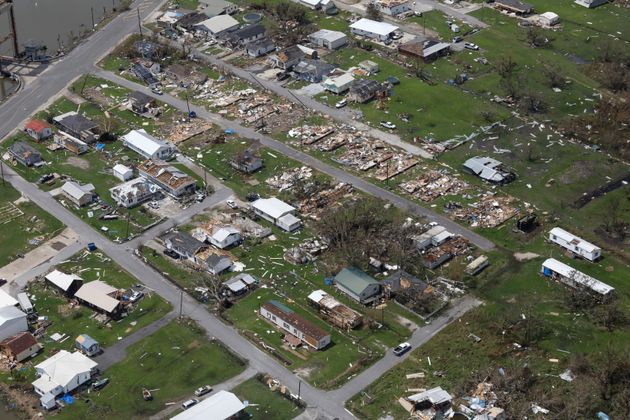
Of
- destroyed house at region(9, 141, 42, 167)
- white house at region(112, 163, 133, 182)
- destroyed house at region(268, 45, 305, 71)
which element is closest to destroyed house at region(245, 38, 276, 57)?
destroyed house at region(268, 45, 305, 71)

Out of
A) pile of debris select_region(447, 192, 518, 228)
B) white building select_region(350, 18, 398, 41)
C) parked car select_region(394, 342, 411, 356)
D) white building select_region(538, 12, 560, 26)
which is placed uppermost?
white building select_region(538, 12, 560, 26)

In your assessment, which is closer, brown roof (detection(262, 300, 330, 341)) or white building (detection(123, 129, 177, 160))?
brown roof (detection(262, 300, 330, 341))

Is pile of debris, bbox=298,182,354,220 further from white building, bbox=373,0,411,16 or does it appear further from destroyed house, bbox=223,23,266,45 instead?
white building, bbox=373,0,411,16

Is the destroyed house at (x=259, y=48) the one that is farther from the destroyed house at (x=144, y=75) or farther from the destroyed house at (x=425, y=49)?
the destroyed house at (x=425, y=49)

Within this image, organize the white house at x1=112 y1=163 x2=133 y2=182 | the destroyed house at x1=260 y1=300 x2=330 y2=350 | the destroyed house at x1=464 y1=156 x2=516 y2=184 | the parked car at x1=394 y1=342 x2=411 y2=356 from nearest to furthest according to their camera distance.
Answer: the parked car at x1=394 y1=342 x2=411 y2=356, the destroyed house at x1=260 y1=300 x2=330 y2=350, the destroyed house at x1=464 y1=156 x2=516 y2=184, the white house at x1=112 y1=163 x2=133 y2=182

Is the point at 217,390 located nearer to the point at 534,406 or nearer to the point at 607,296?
the point at 534,406

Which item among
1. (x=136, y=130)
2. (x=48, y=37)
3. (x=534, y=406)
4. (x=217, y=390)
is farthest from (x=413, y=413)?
(x=48, y=37)

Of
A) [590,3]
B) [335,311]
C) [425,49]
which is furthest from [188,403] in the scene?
[590,3]

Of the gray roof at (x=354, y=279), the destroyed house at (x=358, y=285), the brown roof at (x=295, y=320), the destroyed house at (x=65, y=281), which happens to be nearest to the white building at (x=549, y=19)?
the gray roof at (x=354, y=279)
